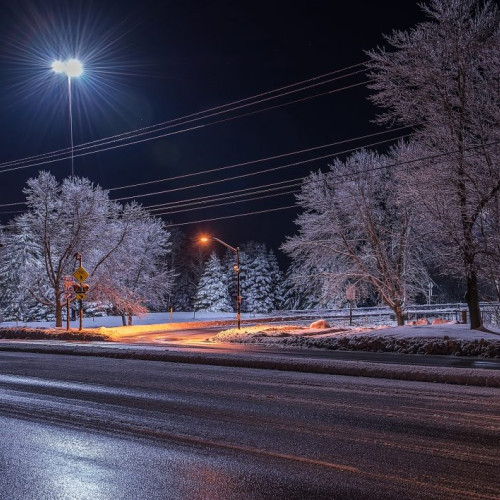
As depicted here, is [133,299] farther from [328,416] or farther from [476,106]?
[328,416]

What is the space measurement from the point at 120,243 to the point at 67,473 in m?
41.9

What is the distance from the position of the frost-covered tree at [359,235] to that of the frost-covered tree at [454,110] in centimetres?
855

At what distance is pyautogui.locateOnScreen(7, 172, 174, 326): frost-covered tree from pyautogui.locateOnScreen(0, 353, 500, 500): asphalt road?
33655 mm

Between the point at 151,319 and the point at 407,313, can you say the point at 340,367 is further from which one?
the point at 151,319

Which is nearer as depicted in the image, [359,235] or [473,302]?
[473,302]

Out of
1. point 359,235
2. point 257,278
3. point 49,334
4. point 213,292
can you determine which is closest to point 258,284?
point 257,278

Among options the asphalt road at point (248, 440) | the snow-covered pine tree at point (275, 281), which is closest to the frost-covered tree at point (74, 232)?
the asphalt road at point (248, 440)

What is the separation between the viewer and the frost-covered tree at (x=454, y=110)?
74.6 feet

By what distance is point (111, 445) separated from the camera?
6.73 metres

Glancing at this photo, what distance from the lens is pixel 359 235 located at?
114 feet

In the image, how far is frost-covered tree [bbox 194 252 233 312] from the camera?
77.4 m

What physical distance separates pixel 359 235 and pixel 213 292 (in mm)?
45163

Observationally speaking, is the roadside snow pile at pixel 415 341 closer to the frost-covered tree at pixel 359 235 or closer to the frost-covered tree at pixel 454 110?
the frost-covered tree at pixel 454 110

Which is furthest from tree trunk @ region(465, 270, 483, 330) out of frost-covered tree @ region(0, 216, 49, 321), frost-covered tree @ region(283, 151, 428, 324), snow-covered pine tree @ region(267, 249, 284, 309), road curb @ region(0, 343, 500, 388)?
snow-covered pine tree @ region(267, 249, 284, 309)
